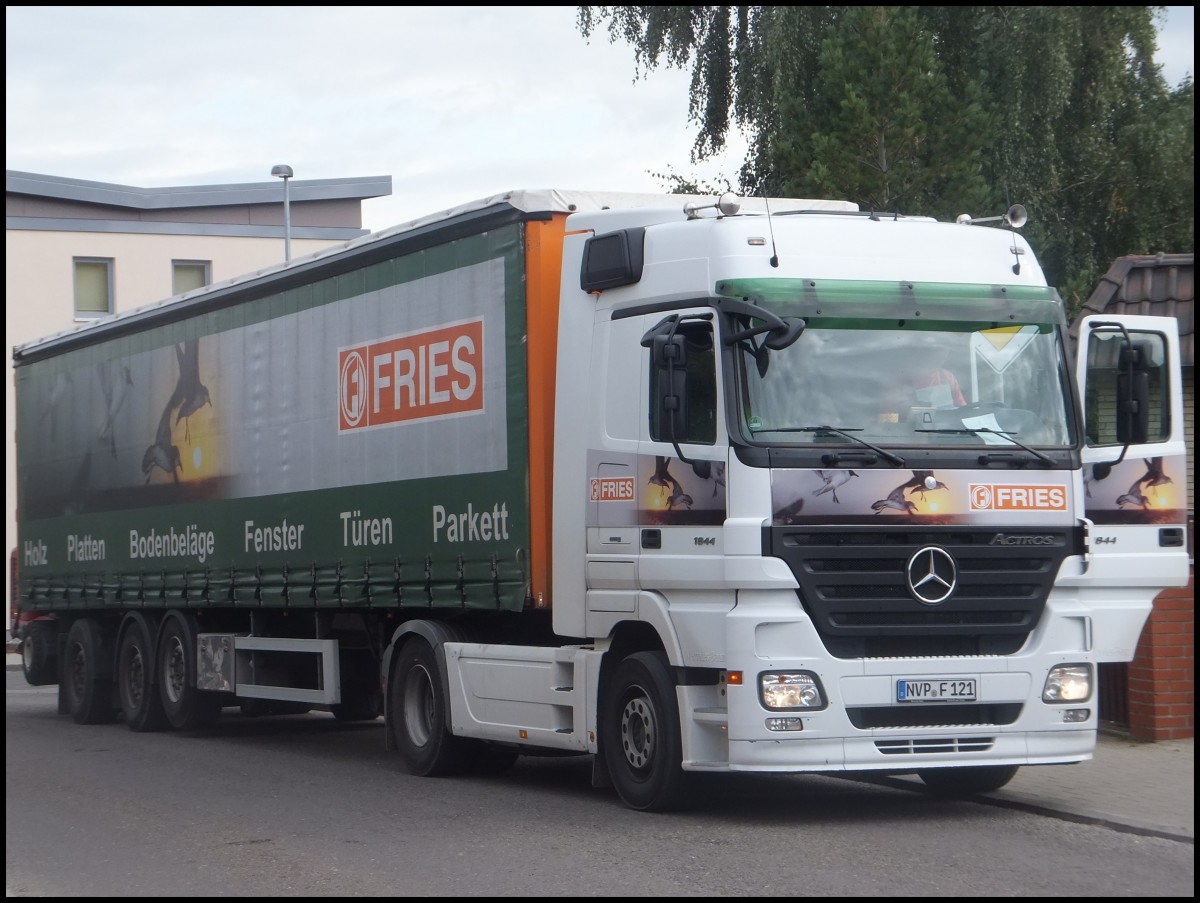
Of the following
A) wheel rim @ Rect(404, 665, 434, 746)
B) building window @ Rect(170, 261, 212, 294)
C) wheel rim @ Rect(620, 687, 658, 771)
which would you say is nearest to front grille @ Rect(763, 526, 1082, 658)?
wheel rim @ Rect(620, 687, 658, 771)

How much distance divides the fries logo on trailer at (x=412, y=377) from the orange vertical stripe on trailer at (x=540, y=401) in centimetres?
61

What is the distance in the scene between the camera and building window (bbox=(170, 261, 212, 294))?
4228cm

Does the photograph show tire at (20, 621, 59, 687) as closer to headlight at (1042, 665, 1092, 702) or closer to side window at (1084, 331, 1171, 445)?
headlight at (1042, 665, 1092, 702)

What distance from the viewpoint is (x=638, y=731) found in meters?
10.4

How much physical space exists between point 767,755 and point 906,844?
0.85 m

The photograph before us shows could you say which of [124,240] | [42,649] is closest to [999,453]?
[42,649]

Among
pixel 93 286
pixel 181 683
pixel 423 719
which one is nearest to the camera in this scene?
pixel 423 719

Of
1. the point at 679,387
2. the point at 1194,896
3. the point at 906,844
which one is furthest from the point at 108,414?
the point at 1194,896

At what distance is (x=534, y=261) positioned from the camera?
11398 mm

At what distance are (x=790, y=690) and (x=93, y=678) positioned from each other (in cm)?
1091

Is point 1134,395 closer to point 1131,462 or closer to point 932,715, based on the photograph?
point 1131,462

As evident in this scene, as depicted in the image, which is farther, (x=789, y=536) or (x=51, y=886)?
(x=789, y=536)

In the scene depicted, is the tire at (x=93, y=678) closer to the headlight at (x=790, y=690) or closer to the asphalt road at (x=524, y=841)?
the asphalt road at (x=524, y=841)

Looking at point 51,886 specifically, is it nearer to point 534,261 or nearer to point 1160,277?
point 534,261
